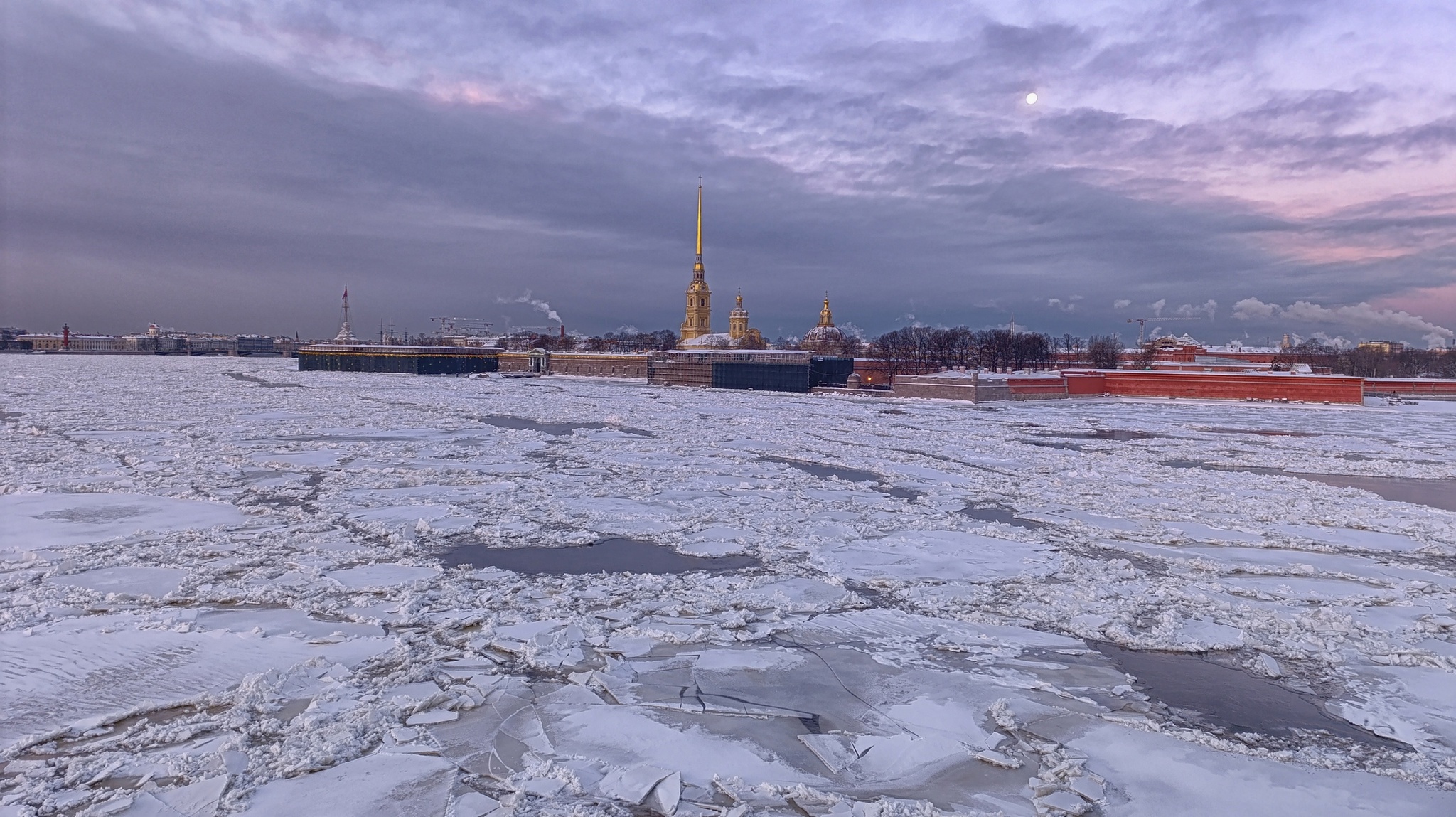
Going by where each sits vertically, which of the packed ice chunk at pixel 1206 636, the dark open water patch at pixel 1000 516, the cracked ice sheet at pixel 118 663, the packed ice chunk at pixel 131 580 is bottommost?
the packed ice chunk at pixel 1206 636

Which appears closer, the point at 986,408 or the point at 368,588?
the point at 368,588

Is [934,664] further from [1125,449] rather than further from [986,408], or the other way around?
[986,408]

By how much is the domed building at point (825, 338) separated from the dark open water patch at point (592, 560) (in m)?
97.2

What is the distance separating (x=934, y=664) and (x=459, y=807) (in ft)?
12.0

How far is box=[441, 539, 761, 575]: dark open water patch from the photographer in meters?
8.97

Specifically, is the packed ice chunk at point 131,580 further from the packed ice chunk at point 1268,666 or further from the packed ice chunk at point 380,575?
the packed ice chunk at point 1268,666

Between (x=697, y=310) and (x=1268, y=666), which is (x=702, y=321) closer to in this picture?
(x=697, y=310)

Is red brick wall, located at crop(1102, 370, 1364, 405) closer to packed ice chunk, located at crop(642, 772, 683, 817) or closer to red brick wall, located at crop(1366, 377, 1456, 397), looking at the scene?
red brick wall, located at crop(1366, 377, 1456, 397)

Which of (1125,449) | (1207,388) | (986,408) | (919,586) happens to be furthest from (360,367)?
(919,586)

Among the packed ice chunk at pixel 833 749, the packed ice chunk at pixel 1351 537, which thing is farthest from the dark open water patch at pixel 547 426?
the packed ice chunk at pixel 833 749

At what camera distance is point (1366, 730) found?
5.36 metres

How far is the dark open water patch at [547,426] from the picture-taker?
2500 cm

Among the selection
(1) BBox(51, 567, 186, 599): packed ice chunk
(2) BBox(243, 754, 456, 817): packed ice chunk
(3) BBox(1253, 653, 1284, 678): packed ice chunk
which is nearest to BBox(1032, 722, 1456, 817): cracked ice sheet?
(3) BBox(1253, 653, 1284, 678): packed ice chunk

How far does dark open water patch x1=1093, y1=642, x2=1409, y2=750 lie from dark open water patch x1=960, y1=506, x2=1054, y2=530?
4875 mm
